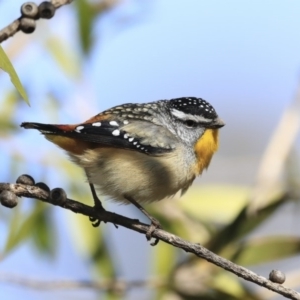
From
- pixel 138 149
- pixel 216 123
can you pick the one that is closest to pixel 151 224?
pixel 138 149

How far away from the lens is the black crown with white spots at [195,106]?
9.91 feet

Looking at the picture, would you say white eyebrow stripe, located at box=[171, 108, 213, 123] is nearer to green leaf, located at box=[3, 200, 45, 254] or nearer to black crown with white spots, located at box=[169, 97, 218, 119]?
black crown with white spots, located at box=[169, 97, 218, 119]

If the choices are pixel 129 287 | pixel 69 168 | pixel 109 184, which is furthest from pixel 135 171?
pixel 69 168

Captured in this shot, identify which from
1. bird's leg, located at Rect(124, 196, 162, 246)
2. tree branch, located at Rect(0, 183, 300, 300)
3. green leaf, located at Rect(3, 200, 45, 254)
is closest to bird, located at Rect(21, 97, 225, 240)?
bird's leg, located at Rect(124, 196, 162, 246)

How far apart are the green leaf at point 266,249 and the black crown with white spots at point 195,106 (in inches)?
22.9

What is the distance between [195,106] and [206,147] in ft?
0.69

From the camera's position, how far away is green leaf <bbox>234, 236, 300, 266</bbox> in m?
2.78

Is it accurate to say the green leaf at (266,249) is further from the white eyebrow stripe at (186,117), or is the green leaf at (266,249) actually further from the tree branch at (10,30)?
the tree branch at (10,30)

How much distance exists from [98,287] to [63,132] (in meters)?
0.73

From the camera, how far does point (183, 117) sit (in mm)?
3088

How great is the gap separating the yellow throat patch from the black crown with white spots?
77 millimetres

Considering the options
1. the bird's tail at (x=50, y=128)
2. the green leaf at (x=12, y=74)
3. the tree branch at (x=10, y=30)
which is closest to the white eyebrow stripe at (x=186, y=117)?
the bird's tail at (x=50, y=128)

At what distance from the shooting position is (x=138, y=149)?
2787mm

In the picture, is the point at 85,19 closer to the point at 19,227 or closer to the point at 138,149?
the point at 138,149
